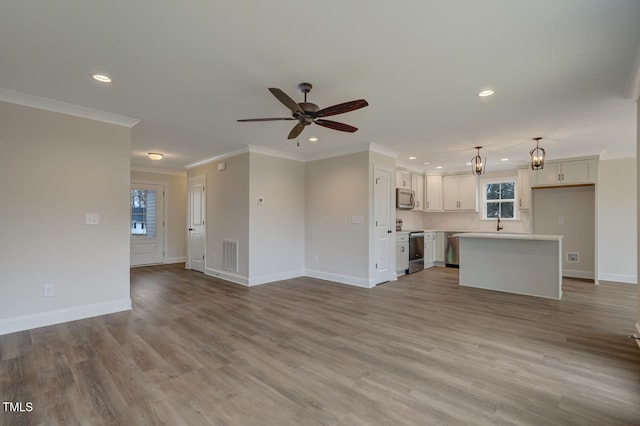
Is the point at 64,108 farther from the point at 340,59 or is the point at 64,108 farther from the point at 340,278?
the point at 340,278

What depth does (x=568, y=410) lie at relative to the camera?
1911mm

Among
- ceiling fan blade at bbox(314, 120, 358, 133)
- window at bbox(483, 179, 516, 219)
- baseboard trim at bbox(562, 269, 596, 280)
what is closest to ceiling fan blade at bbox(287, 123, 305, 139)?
ceiling fan blade at bbox(314, 120, 358, 133)

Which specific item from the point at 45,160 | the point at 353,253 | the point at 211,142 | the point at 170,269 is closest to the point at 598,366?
the point at 353,253

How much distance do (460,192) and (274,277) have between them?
5370 millimetres

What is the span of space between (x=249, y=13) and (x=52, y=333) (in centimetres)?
380

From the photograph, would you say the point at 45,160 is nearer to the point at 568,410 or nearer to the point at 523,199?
the point at 568,410

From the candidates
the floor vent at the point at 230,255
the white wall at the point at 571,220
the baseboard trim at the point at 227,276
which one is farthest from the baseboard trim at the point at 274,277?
the white wall at the point at 571,220

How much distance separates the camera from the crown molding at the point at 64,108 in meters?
3.19

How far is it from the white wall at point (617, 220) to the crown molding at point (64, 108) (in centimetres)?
857

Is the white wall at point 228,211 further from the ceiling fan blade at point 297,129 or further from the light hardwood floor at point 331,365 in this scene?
the ceiling fan blade at point 297,129

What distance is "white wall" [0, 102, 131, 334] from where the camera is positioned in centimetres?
322

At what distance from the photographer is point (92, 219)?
374 centimetres

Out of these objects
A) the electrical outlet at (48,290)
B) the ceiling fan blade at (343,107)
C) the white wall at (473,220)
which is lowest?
the electrical outlet at (48,290)

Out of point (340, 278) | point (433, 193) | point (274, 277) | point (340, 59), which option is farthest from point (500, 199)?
point (340, 59)
